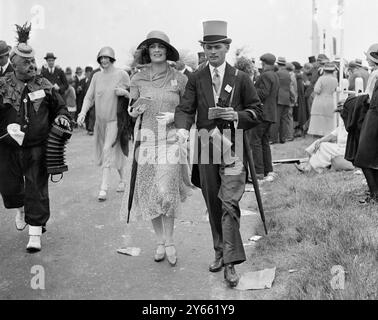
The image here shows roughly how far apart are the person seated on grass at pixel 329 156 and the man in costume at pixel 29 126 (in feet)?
16.5

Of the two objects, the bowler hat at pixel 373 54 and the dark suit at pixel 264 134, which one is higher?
the bowler hat at pixel 373 54

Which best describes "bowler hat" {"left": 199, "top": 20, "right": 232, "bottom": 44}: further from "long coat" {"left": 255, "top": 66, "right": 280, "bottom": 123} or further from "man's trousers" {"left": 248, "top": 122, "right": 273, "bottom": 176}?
"long coat" {"left": 255, "top": 66, "right": 280, "bottom": 123}

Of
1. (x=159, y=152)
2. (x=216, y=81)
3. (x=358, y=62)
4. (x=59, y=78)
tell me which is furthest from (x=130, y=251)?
(x=59, y=78)

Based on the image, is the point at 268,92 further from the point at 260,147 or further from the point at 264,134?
the point at 260,147

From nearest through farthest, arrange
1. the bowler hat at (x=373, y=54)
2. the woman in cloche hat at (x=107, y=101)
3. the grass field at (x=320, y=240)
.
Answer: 1. the grass field at (x=320, y=240)
2. the bowler hat at (x=373, y=54)
3. the woman in cloche hat at (x=107, y=101)

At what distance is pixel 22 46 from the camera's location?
5848 millimetres

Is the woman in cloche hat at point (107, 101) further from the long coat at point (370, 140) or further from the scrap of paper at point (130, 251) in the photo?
the long coat at point (370, 140)

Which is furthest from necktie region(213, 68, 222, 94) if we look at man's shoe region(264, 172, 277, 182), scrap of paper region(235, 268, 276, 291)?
man's shoe region(264, 172, 277, 182)

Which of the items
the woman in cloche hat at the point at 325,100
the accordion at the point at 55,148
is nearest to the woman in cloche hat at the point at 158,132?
the accordion at the point at 55,148

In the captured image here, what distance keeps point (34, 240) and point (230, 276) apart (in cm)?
227

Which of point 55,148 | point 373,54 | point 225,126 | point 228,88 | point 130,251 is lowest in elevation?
point 130,251

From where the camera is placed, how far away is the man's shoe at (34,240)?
5863 millimetres

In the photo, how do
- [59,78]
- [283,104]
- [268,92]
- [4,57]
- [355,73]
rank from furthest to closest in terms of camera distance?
[59,78], [283,104], [355,73], [268,92], [4,57]
